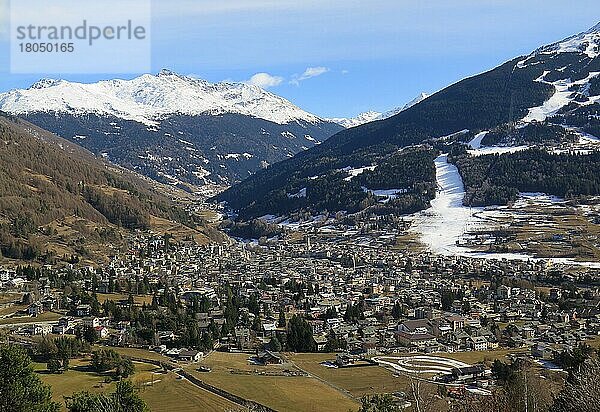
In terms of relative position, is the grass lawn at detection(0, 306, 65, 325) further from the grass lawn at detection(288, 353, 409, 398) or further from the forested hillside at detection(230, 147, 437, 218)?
the forested hillside at detection(230, 147, 437, 218)

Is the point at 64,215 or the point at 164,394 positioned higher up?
the point at 64,215

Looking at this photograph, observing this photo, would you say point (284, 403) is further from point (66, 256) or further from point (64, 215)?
point (64, 215)

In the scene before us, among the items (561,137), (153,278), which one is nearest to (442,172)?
(561,137)

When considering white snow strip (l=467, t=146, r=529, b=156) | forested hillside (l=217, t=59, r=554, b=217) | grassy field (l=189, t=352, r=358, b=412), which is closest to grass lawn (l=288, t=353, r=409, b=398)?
grassy field (l=189, t=352, r=358, b=412)

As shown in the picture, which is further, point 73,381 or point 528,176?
point 528,176

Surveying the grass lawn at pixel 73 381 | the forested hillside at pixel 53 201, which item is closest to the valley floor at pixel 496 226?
the forested hillside at pixel 53 201

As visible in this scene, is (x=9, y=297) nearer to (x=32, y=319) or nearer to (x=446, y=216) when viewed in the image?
(x=32, y=319)

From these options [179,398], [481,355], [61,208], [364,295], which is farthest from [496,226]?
[179,398]

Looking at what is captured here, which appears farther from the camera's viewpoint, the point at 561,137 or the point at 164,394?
the point at 561,137
